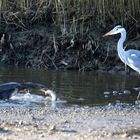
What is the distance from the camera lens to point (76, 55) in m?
18.9

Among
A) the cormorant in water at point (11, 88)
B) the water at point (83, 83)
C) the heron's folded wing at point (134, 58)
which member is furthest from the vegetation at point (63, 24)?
the cormorant in water at point (11, 88)

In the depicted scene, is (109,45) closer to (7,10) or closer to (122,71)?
(122,71)

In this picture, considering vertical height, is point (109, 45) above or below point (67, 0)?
below

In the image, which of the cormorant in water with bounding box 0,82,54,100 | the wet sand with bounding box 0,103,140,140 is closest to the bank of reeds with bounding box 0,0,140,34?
the cormorant in water with bounding box 0,82,54,100

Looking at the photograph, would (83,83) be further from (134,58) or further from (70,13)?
(70,13)

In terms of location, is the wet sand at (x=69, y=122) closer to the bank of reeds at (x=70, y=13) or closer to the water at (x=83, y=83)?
the water at (x=83, y=83)

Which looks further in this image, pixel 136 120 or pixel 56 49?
pixel 56 49

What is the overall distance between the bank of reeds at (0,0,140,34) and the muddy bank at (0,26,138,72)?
0.34m

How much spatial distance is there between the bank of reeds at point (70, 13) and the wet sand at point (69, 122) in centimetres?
705

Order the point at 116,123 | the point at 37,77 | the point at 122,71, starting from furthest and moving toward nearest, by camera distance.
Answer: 1. the point at 122,71
2. the point at 37,77
3. the point at 116,123

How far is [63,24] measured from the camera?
19625 millimetres

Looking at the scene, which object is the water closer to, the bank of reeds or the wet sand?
the wet sand

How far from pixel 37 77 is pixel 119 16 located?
407cm

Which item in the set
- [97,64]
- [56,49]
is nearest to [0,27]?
[56,49]
